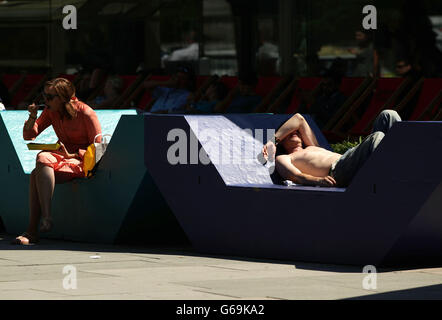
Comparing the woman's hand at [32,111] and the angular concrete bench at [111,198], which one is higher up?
the woman's hand at [32,111]

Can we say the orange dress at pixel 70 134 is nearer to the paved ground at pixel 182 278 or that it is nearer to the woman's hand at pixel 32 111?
the woman's hand at pixel 32 111

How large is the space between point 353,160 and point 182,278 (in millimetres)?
1528

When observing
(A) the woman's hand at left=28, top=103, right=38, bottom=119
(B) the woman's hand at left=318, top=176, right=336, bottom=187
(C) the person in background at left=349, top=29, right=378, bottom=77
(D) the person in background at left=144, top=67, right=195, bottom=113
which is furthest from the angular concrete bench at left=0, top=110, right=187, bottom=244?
(C) the person in background at left=349, top=29, right=378, bottom=77

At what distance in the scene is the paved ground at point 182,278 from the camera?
6.80 meters

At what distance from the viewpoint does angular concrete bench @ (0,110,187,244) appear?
30.3 feet

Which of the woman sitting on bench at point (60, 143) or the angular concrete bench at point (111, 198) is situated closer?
the angular concrete bench at point (111, 198)

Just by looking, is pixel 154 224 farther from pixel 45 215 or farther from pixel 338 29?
pixel 338 29

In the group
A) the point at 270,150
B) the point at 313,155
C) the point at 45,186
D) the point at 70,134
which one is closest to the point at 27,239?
the point at 45,186

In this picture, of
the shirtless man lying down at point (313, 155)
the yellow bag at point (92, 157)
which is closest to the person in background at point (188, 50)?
the yellow bag at point (92, 157)

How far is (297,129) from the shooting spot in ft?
30.1

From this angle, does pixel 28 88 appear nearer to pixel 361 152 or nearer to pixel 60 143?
pixel 60 143

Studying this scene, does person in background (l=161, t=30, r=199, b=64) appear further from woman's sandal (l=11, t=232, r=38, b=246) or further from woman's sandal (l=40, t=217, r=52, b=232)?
woman's sandal (l=40, t=217, r=52, b=232)

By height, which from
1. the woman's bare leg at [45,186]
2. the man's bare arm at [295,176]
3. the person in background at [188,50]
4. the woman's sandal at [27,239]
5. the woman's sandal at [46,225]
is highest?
the man's bare arm at [295,176]
